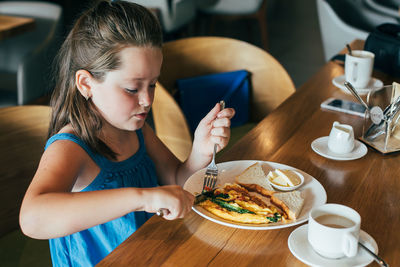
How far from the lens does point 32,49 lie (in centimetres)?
301

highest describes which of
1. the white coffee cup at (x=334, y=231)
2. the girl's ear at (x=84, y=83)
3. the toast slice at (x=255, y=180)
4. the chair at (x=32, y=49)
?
the girl's ear at (x=84, y=83)

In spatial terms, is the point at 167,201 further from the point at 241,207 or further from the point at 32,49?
the point at 32,49

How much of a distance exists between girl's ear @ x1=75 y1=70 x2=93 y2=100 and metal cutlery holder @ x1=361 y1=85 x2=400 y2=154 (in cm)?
75

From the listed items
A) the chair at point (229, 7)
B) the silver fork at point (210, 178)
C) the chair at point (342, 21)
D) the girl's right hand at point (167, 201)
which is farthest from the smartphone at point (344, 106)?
the chair at point (229, 7)

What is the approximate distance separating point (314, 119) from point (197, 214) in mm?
643

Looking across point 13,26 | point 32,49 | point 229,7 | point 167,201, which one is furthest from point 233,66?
point 229,7

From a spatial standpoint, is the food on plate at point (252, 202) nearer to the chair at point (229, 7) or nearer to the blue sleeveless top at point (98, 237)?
the blue sleeveless top at point (98, 237)

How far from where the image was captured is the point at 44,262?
1278mm

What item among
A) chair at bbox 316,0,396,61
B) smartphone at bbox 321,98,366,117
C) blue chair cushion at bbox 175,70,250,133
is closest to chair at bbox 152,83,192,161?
blue chair cushion at bbox 175,70,250,133

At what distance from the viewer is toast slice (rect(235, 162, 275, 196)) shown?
3.39 ft

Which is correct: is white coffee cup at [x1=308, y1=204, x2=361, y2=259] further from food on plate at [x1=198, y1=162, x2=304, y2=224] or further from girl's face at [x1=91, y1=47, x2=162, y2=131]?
girl's face at [x1=91, y1=47, x2=162, y2=131]

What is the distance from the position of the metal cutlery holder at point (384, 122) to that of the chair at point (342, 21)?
1.63 m

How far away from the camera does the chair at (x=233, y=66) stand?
6.68 ft

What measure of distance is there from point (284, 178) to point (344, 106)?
1.91ft
